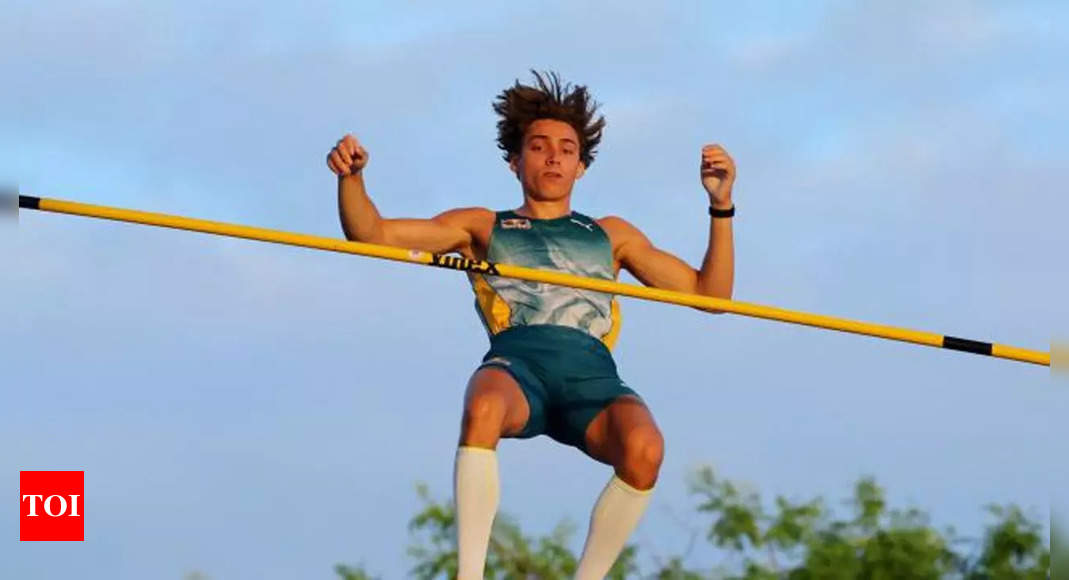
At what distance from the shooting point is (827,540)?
52.6ft

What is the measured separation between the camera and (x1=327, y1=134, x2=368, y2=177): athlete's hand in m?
8.55

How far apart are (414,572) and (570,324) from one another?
676 centimetres

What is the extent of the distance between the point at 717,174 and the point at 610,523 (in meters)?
Result: 1.54

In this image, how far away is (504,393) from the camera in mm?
8305

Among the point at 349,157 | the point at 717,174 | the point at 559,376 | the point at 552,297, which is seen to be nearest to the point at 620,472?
the point at 559,376

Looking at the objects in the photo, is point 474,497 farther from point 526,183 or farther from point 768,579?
point 768,579

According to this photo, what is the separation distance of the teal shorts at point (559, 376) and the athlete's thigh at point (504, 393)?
0.14 ft

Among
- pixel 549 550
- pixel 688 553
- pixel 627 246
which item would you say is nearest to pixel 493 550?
pixel 549 550

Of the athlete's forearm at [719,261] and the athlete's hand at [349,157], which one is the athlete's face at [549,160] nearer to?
the athlete's forearm at [719,261]

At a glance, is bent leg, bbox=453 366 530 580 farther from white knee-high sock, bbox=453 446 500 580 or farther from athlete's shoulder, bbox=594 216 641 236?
athlete's shoulder, bbox=594 216 641 236

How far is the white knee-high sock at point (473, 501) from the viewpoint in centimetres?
817

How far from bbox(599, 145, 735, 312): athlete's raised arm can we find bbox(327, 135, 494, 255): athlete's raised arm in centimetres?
57

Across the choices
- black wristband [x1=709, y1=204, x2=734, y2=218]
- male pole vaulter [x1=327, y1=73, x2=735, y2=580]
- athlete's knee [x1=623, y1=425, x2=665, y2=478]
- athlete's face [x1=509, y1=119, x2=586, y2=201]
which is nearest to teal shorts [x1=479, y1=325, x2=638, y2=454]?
male pole vaulter [x1=327, y1=73, x2=735, y2=580]

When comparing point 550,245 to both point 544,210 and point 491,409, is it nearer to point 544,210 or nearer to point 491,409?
point 544,210
